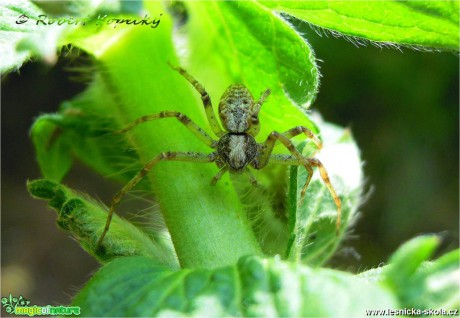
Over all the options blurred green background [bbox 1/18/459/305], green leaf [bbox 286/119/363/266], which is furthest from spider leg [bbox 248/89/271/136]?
blurred green background [bbox 1/18/459/305]

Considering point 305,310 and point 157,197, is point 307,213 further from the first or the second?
point 305,310

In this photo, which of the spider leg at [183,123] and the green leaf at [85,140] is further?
the green leaf at [85,140]

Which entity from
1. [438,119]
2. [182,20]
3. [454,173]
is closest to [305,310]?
[182,20]

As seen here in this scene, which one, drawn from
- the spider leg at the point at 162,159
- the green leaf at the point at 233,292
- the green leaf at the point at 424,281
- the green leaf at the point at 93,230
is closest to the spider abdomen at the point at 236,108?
the spider leg at the point at 162,159

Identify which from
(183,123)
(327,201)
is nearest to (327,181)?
(327,201)

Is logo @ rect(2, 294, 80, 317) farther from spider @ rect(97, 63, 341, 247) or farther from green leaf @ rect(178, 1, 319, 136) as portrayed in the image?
green leaf @ rect(178, 1, 319, 136)

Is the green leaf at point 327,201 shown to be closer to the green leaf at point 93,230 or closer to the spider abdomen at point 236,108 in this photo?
the spider abdomen at point 236,108
